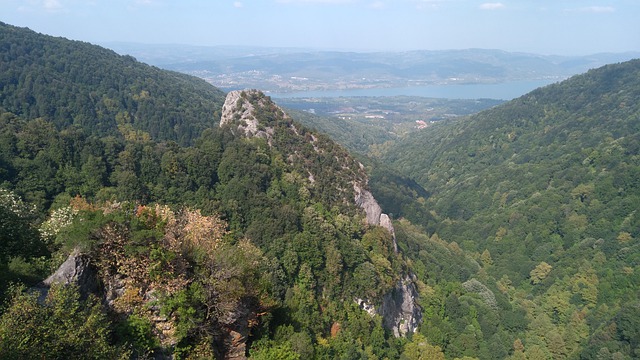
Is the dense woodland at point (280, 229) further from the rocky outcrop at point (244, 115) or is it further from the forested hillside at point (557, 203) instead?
the rocky outcrop at point (244, 115)

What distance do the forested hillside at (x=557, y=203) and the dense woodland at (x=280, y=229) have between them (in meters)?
0.44

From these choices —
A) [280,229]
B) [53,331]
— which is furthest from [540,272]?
[53,331]

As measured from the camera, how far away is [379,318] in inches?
1469

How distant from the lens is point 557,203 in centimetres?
9025

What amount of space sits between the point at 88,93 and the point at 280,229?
3028 inches

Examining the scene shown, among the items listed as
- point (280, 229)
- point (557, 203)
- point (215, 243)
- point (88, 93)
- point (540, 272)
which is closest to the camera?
point (215, 243)

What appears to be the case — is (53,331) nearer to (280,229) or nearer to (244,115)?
(280,229)

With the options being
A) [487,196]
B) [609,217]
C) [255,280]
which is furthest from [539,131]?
[255,280]

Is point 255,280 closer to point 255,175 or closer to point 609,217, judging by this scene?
point 255,175

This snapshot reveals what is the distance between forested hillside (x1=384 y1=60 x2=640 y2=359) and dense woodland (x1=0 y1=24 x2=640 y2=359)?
0.44m

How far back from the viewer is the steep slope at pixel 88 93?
275 ft

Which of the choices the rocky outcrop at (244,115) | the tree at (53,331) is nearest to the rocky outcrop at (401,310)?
the rocky outcrop at (244,115)

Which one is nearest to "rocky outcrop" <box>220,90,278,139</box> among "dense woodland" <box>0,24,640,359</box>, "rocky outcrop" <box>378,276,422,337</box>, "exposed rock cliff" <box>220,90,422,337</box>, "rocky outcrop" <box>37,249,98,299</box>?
"exposed rock cliff" <box>220,90,422,337</box>

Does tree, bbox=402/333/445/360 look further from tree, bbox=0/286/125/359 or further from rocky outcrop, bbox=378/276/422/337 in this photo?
tree, bbox=0/286/125/359
